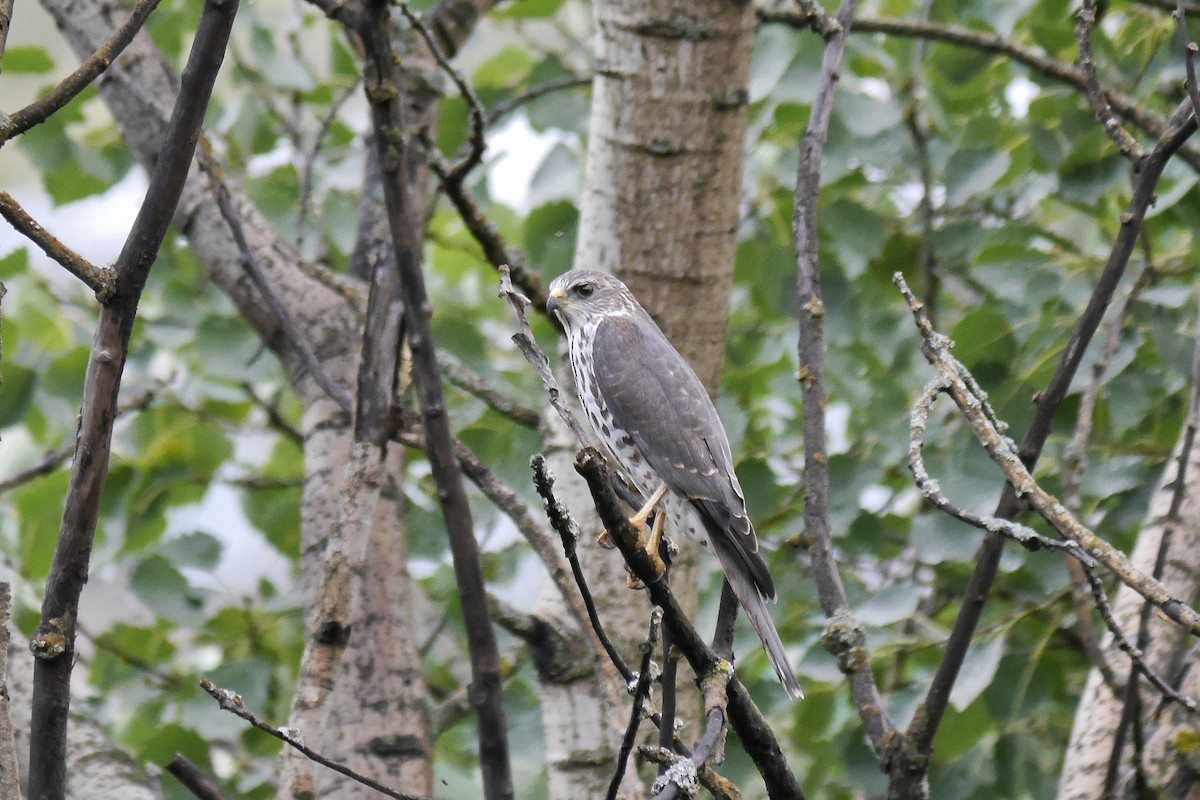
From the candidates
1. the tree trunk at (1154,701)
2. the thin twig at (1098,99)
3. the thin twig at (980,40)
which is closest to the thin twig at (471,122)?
the thin twig at (980,40)

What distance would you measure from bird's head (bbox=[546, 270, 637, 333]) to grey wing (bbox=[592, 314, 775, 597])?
0.12 ft

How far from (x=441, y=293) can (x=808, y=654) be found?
255 centimetres

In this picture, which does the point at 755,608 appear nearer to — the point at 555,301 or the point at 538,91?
the point at 555,301

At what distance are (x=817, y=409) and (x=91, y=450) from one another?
141cm

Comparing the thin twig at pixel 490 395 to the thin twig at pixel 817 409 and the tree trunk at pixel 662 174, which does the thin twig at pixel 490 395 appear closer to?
the tree trunk at pixel 662 174

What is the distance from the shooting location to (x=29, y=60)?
12.8ft

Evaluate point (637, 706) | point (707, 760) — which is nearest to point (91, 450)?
point (637, 706)

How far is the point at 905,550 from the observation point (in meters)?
4.16

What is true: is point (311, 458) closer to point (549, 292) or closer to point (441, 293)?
point (549, 292)

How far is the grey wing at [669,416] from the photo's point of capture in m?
2.84

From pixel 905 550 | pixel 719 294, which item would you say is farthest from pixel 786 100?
pixel 905 550

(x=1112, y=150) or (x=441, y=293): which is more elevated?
(x=441, y=293)

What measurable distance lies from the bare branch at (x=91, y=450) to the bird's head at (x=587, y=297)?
62.9 inches

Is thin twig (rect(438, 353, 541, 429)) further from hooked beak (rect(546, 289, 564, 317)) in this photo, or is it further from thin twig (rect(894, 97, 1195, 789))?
thin twig (rect(894, 97, 1195, 789))
